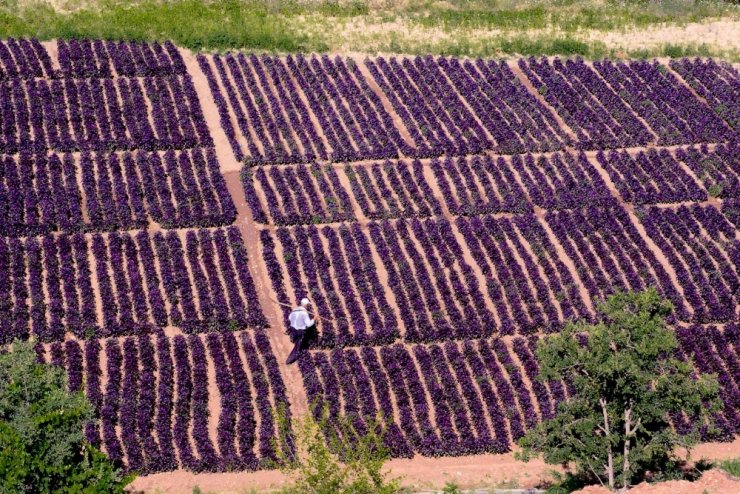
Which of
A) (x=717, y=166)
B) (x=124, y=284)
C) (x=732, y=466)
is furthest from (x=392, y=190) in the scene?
(x=732, y=466)

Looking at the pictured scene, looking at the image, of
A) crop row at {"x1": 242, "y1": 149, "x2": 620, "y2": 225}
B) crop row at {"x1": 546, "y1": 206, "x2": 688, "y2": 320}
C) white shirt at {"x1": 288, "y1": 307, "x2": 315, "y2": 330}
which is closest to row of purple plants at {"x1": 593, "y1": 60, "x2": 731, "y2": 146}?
crop row at {"x1": 242, "y1": 149, "x2": 620, "y2": 225}

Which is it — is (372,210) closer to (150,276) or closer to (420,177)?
(420,177)

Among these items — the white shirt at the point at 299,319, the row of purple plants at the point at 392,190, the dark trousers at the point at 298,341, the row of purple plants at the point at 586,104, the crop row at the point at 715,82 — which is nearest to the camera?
the white shirt at the point at 299,319

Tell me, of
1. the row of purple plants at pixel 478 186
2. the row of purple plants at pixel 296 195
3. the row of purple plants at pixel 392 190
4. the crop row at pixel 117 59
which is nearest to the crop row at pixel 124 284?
the row of purple plants at pixel 296 195

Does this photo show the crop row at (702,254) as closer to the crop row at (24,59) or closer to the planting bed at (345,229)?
the planting bed at (345,229)

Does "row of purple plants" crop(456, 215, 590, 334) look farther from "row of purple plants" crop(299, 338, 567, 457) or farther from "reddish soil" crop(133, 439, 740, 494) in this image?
"reddish soil" crop(133, 439, 740, 494)
